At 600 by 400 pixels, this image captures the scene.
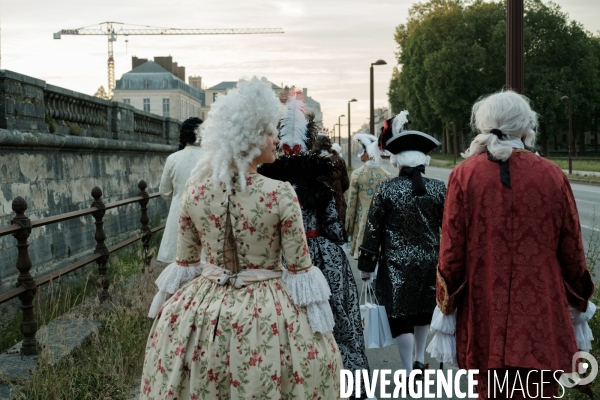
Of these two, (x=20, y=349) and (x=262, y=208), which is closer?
(x=262, y=208)

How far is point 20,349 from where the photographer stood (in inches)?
223

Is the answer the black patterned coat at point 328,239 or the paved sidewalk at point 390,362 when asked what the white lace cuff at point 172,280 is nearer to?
the black patterned coat at point 328,239

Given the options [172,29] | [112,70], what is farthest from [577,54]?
[172,29]

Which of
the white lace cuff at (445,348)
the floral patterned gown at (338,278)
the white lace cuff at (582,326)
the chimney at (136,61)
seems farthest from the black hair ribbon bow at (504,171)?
the chimney at (136,61)

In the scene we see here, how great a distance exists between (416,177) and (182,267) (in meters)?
2.38

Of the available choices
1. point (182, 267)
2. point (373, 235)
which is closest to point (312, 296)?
point (182, 267)

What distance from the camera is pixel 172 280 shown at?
3.79m

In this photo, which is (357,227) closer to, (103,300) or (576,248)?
(103,300)

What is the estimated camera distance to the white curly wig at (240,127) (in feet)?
11.6

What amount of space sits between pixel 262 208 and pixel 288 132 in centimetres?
173

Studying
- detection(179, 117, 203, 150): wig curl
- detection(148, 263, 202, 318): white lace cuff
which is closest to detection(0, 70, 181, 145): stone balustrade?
detection(179, 117, 203, 150): wig curl

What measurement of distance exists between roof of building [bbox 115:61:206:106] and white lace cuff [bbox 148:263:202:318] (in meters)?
100

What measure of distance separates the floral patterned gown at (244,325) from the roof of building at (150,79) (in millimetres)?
100613

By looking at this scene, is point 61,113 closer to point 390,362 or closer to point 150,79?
point 390,362
